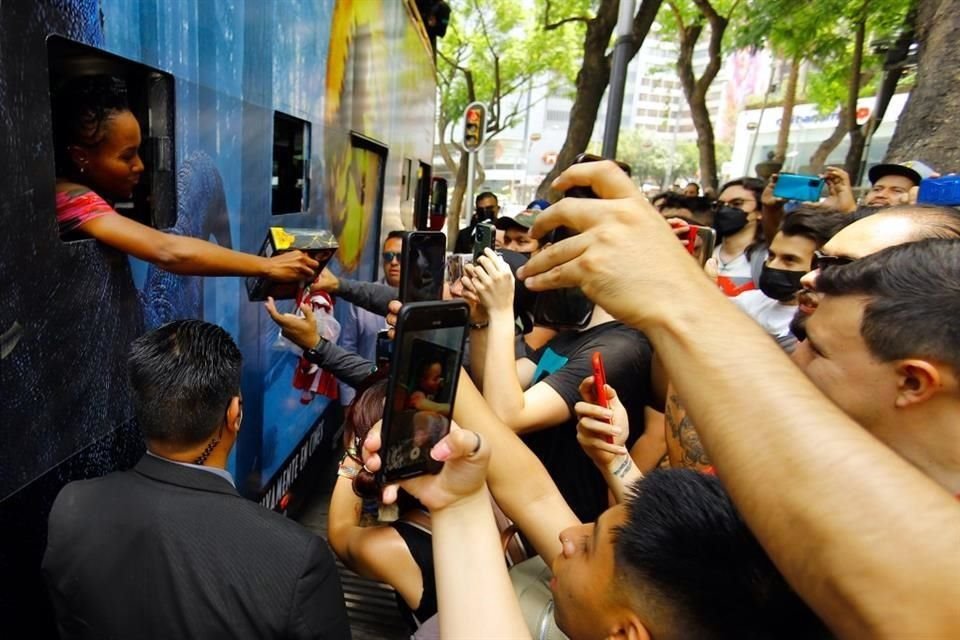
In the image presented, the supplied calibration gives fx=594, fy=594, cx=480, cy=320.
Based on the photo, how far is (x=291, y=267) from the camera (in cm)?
211

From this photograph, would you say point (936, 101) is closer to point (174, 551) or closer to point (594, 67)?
point (594, 67)

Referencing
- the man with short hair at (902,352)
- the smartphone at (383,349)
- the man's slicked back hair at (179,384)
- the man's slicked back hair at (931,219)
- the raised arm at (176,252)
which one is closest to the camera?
the man with short hair at (902,352)

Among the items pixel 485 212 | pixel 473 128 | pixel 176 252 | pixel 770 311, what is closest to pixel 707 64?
pixel 473 128

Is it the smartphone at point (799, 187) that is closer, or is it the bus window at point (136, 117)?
the bus window at point (136, 117)

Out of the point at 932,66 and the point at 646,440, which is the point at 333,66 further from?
the point at 932,66

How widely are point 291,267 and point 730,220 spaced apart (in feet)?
12.1

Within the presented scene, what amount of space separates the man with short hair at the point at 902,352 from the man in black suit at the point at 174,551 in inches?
44.6

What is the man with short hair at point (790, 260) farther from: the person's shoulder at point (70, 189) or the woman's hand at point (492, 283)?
the person's shoulder at point (70, 189)

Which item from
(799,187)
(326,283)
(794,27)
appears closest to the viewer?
(326,283)

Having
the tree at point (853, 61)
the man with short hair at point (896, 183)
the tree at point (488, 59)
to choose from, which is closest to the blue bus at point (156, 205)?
the man with short hair at point (896, 183)

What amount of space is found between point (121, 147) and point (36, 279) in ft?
1.55

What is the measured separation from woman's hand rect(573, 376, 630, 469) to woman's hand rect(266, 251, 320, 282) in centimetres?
111

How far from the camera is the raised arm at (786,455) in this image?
0.54 metres

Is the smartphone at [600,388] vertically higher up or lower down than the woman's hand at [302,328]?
higher up
